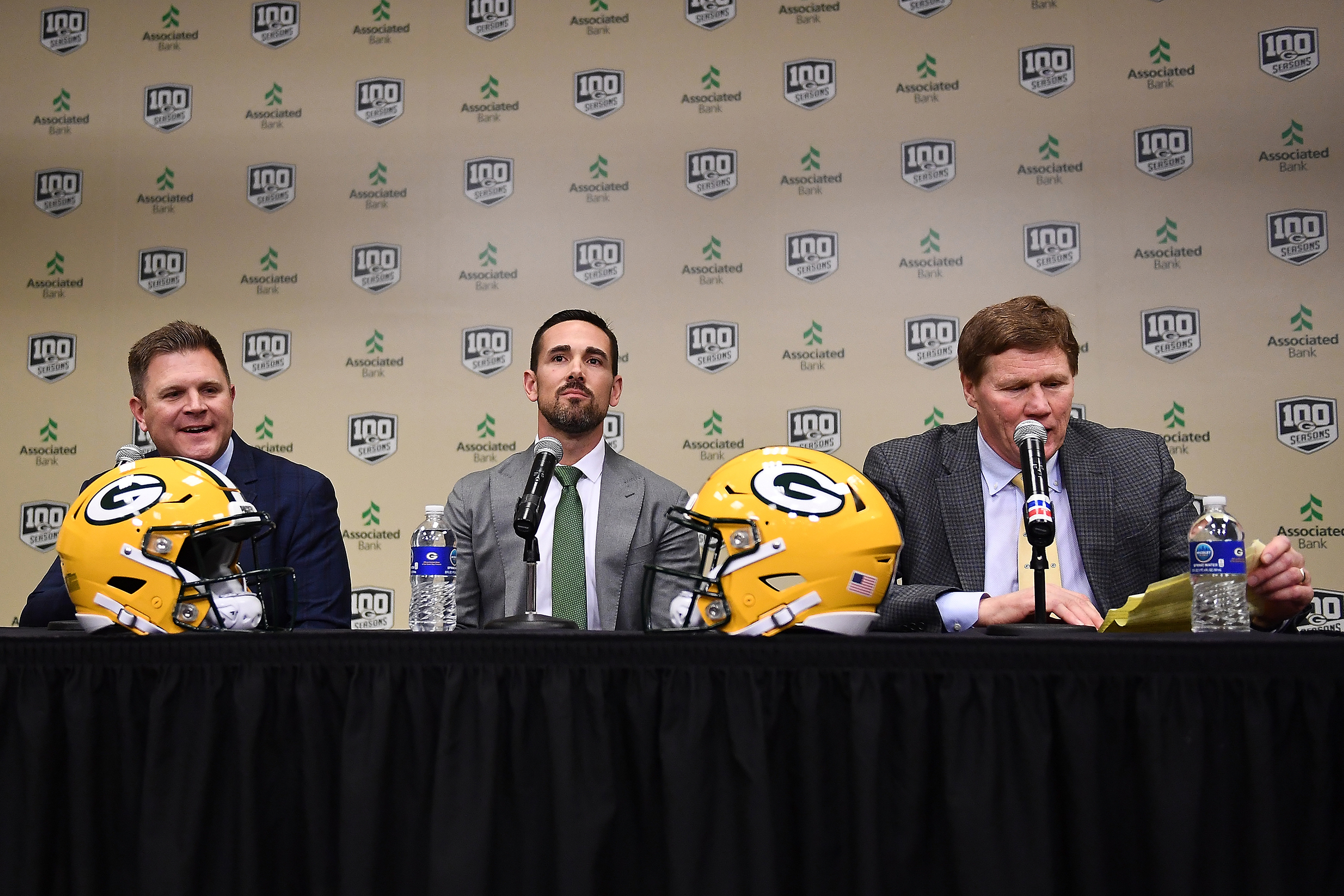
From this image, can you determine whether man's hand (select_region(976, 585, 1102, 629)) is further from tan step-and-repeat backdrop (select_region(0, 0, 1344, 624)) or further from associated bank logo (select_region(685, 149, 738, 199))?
associated bank logo (select_region(685, 149, 738, 199))

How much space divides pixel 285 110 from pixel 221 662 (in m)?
3.33

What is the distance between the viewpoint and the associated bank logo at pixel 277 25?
4184mm

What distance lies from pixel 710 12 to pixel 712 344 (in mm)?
1386

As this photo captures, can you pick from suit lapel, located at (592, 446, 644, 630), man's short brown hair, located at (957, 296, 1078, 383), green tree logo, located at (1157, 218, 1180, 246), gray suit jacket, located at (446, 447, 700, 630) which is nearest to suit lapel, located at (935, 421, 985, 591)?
man's short brown hair, located at (957, 296, 1078, 383)

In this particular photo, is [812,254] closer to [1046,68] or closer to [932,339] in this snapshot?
[932,339]

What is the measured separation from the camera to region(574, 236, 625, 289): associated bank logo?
4.01 metres

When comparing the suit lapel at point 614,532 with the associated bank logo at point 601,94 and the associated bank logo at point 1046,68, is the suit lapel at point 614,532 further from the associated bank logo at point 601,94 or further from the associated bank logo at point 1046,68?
the associated bank logo at point 1046,68

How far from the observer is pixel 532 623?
5.79 feet

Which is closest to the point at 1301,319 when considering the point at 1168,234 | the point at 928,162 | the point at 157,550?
the point at 1168,234

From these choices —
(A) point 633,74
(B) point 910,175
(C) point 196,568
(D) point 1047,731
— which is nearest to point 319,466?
(A) point 633,74

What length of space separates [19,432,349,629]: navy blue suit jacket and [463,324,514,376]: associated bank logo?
1.31 metres

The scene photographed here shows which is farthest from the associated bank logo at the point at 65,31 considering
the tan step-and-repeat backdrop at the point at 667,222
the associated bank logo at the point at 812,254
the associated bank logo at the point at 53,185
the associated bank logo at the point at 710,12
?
the associated bank logo at the point at 812,254

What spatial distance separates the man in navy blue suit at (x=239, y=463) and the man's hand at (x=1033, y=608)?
1644mm

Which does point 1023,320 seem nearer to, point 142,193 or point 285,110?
point 285,110
